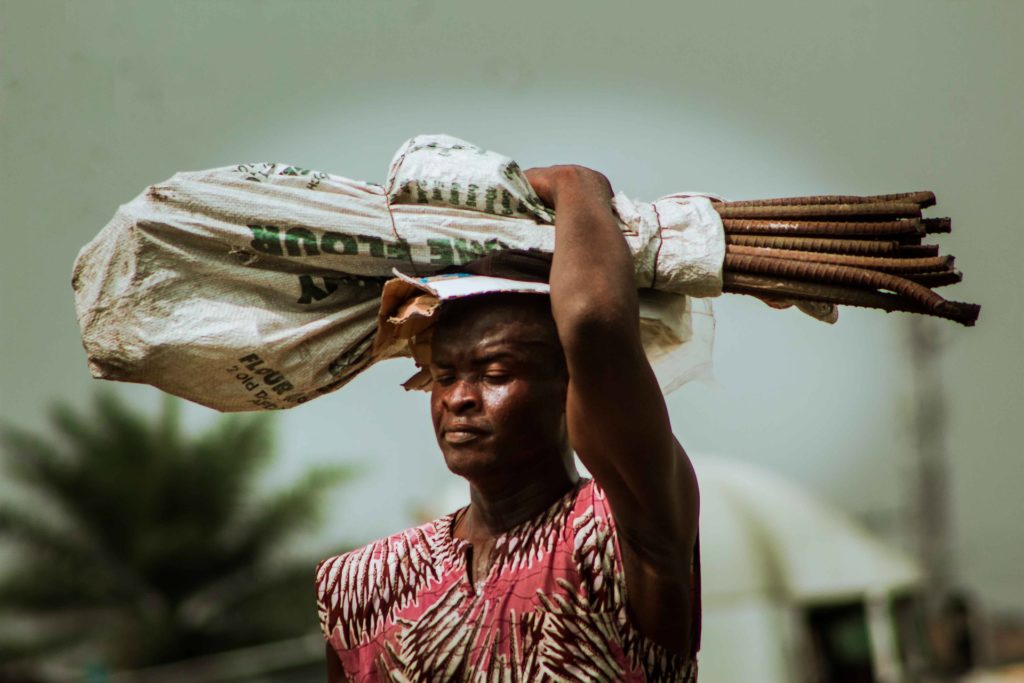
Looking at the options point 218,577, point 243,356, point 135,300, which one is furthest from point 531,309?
point 218,577

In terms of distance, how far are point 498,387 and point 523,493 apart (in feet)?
0.88

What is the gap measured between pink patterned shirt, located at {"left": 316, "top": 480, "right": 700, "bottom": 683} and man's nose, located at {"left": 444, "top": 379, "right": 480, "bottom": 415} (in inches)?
12.1

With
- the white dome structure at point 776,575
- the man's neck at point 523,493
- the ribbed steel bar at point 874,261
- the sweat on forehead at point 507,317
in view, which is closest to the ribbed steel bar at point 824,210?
the ribbed steel bar at point 874,261

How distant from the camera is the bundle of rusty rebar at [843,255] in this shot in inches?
111

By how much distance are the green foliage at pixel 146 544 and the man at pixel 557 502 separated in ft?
49.2

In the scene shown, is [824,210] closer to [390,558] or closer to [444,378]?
[444,378]

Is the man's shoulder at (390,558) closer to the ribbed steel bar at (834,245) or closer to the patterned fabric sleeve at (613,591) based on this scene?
the patterned fabric sleeve at (613,591)

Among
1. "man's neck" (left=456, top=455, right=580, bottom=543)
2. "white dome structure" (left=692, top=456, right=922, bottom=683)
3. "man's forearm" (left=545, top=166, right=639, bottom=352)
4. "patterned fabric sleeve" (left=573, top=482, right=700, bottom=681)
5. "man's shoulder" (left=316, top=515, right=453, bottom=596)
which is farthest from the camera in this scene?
"white dome structure" (left=692, top=456, right=922, bottom=683)

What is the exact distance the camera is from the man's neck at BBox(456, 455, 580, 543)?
3.05 meters

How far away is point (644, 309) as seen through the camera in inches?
121

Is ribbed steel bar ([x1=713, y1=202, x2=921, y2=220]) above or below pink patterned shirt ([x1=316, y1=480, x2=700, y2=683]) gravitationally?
above

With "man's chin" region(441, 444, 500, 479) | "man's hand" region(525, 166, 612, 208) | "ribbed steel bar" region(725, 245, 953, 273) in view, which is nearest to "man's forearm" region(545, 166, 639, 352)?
"man's hand" region(525, 166, 612, 208)

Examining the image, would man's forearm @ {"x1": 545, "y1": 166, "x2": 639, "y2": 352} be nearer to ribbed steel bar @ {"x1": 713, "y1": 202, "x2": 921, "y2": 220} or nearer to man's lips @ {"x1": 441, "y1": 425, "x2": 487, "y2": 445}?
ribbed steel bar @ {"x1": 713, "y1": 202, "x2": 921, "y2": 220}

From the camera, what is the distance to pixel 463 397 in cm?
295
